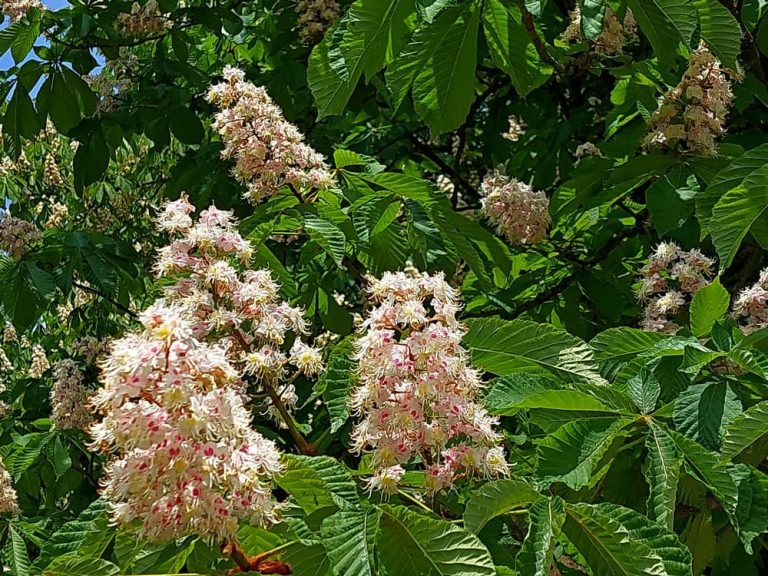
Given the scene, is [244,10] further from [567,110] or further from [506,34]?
[506,34]

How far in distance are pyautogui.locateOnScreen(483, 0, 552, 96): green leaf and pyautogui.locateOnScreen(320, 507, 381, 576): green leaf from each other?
3.80 ft

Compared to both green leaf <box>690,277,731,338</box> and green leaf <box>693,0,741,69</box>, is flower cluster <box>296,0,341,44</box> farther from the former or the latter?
green leaf <box>690,277,731,338</box>

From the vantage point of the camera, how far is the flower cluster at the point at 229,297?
1.64 meters

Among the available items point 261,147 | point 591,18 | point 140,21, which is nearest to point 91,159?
point 140,21

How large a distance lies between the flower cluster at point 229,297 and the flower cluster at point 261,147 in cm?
49

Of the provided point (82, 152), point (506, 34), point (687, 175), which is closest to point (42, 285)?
point (82, 152)

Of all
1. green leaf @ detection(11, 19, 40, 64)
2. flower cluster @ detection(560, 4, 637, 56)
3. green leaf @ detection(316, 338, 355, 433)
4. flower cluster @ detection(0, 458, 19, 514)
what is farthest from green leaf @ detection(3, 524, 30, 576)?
flower cluster @ detection(560, 4, 637, 56)

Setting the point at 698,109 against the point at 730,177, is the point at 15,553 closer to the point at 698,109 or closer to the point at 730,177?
the point at 730,177

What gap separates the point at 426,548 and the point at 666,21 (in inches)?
43.1

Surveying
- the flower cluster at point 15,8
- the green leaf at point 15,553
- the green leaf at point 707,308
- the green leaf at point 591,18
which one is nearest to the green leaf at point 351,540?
the green leaf at point 707,308

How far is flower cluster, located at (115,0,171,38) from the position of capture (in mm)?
4070

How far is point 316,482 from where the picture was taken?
Result: 126cm

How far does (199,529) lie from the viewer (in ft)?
3.58

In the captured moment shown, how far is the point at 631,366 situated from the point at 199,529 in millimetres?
890
